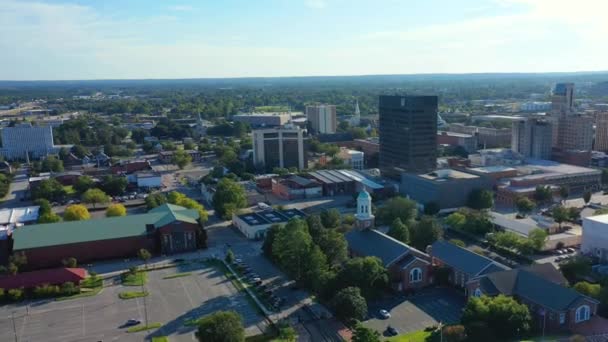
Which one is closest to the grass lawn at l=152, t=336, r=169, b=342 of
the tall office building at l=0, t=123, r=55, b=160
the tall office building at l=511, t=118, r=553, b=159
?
the tall office building at l=511, t=118, r=553, b=159

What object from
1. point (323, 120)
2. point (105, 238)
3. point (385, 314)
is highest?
point (323, 120)

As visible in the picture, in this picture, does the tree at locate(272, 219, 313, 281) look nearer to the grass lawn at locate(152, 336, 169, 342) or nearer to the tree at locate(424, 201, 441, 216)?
the grass lawn at locate(152, 336, 169, 342)

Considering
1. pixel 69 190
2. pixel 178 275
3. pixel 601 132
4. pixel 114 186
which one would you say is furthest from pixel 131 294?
pixel 601 132

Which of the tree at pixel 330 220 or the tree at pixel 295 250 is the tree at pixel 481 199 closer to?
the tree at pixel 330 220

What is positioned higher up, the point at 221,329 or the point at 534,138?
the point at 534,138

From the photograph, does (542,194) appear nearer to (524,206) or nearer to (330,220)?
(524,206)

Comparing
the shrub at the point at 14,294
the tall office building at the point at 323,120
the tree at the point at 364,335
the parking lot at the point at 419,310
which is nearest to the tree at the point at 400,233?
the parking lot at the point at 419,310
